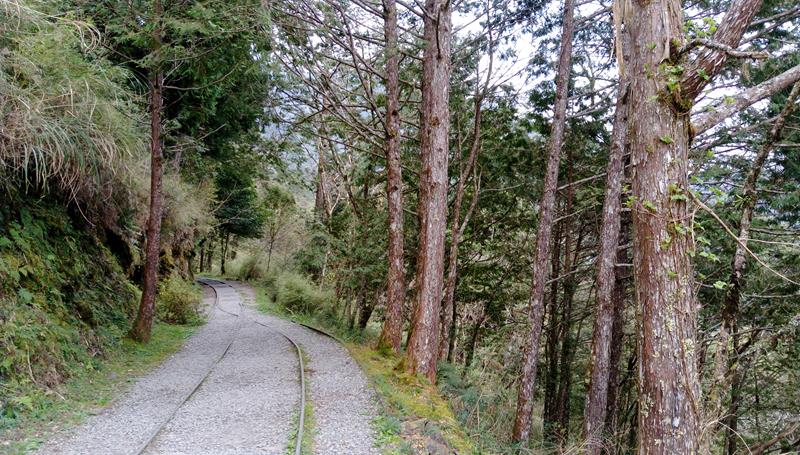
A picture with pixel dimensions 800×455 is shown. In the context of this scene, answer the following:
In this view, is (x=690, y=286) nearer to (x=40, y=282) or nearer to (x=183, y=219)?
(x=40, y=282)

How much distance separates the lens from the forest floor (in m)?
5.84

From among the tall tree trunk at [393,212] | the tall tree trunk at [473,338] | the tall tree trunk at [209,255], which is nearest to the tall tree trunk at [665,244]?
the tall tree trunk at [393,212]

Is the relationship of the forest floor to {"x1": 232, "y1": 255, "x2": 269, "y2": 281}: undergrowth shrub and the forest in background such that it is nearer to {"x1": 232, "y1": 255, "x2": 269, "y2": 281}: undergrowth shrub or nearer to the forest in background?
the forest in background

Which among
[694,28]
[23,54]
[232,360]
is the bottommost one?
[232,360]

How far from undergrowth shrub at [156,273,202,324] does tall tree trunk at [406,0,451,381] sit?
975cm

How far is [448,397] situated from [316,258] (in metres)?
11.1

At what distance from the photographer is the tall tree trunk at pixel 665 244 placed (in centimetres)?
382

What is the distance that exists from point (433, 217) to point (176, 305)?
10651 mm

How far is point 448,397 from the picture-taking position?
910 centimetres

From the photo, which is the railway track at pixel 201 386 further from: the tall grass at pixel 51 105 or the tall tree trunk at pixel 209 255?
the tall tree trunk at pixel 209 255

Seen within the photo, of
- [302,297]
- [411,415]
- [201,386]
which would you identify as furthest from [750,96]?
[302,297]

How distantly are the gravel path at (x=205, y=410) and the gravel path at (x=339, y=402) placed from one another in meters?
0.41

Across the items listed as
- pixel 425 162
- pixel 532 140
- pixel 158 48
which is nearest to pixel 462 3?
pixel 532 140

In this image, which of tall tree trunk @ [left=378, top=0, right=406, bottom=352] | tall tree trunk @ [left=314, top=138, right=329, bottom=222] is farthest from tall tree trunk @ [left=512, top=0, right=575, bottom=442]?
tall tree trunk @ [left=314, top=138, right=329, bottom=222]
